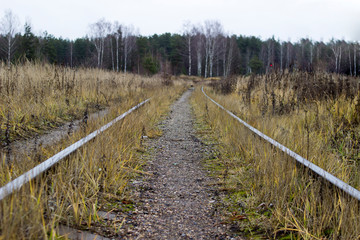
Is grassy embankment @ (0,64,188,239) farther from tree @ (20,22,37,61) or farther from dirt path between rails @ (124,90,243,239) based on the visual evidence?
tree @ (20,22,37,61)

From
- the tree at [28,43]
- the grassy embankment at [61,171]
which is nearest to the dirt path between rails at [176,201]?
the grassy embankment at [61,171]

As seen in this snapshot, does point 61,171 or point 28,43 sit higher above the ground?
point 28,43

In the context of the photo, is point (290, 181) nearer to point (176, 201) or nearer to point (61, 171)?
point (176, 201)

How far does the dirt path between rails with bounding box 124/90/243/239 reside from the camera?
2053 mm

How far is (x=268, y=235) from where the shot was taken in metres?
1.88

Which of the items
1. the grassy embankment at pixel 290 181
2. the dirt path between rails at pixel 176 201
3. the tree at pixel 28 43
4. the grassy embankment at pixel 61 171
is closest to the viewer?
the grassy embankment at pixel 61 171

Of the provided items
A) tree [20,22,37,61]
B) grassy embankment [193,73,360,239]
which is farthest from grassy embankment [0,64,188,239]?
tree [20,22,37,61]

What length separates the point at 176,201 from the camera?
2605 mm

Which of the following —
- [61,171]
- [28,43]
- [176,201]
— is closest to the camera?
[61,171]

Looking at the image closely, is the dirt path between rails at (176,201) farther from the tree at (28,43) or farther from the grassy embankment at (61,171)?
the tree at (28,43)

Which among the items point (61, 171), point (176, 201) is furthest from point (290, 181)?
point (61, 171)

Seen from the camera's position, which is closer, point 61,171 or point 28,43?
point 61,171

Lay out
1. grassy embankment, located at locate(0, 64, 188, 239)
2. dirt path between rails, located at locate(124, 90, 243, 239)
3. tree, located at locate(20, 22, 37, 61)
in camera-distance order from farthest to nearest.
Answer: tree, located at locate(20, 22, 37, 61)
dirt path between rails, located at locate(124, 90, 243, 239)
grassy embankment, located at locate(0, 64, 188, 239)

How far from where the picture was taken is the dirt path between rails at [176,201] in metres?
2.05
